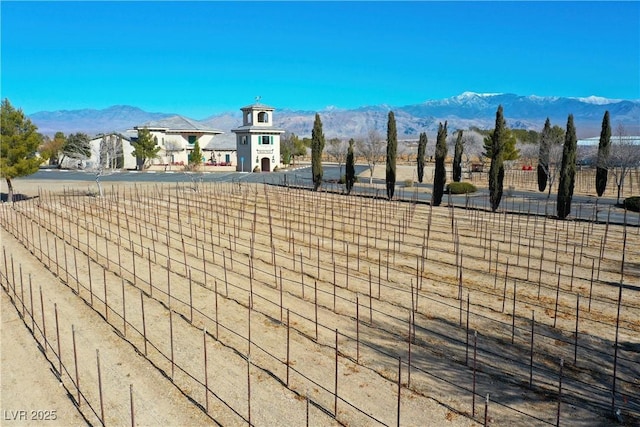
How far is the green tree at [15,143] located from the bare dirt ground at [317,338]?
12082 mm

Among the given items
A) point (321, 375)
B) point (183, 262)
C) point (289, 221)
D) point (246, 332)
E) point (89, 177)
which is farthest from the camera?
point (89, 177)

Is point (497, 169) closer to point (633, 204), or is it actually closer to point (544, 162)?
point (633, 204)

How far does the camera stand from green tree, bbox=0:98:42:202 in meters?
27.6

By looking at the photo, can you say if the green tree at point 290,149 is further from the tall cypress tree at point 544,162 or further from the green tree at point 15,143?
the green tree at point 15,143

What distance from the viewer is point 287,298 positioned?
40.7ft

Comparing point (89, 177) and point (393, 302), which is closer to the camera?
point (393, 302)

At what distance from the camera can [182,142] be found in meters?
64.4

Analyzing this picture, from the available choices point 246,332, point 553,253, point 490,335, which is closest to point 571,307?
point 490,335

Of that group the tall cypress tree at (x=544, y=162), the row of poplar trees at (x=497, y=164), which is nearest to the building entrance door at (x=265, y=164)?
the row of poplar trees at (x=497, y=164)

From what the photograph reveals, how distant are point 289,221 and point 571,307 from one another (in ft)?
42.3

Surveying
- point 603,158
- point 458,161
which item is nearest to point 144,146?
point 458,161

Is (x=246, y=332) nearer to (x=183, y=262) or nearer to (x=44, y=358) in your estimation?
(x=44, y=358)

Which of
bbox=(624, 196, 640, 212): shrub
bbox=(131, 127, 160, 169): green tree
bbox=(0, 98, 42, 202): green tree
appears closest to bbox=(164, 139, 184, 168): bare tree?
bbox=(131, 127, 160, 169): green tree

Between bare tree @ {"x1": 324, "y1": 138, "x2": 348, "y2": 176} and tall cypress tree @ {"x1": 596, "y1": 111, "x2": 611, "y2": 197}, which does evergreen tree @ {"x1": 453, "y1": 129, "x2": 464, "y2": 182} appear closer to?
bare tree @ {"x1": 324, "y1": 138, "x2": 348, "y2": 176}
